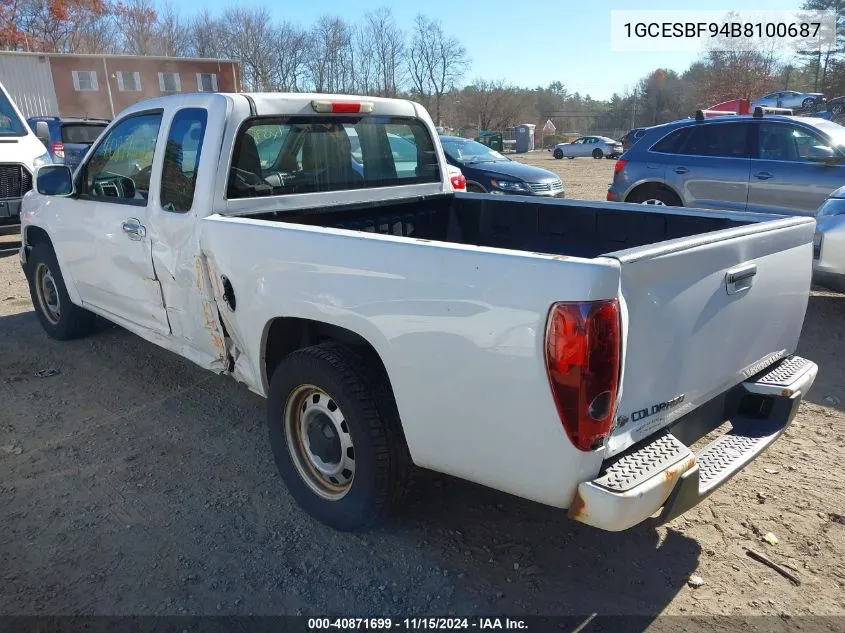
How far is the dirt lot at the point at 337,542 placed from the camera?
2566 millimetres

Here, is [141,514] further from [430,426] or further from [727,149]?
[727,149]

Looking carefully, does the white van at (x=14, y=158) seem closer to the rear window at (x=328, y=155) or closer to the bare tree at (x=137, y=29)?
the rear window at (x=328, y=155)

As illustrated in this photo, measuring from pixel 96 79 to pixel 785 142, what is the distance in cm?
4309

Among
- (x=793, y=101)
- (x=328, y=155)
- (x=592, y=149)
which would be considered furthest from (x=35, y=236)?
(x=592, y=149)

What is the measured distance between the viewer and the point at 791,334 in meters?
3.05

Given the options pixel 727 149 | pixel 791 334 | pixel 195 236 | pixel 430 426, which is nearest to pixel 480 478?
pixel 430 426

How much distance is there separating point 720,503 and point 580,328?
1.79 metres

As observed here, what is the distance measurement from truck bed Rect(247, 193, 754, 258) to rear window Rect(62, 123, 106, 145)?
11761 mm

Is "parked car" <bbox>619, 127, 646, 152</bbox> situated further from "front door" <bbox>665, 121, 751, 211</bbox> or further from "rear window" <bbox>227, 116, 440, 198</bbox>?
"rear window" <bbox>227, 116, 440, 198</bbox>

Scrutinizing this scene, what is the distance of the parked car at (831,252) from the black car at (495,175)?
609cm

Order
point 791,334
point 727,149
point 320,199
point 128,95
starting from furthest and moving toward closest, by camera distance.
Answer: point 128,95 < point 727,149 < point 320,199 < point 791,334

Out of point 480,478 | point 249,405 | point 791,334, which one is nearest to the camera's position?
point 480,478

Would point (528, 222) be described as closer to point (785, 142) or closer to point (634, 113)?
point (785, 142)

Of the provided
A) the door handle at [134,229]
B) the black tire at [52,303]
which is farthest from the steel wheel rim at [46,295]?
the door handle at [134,229]
